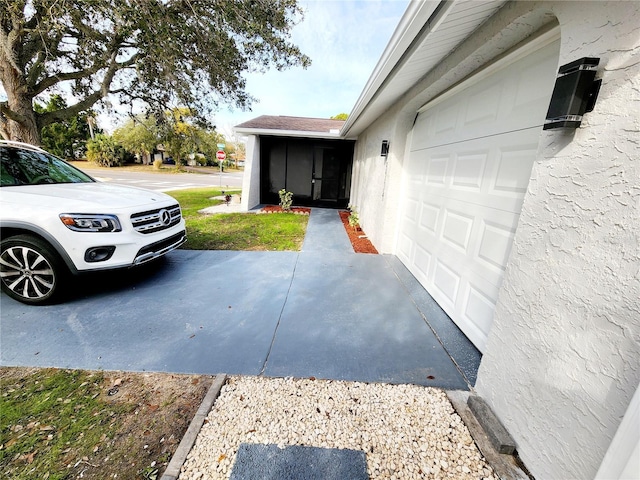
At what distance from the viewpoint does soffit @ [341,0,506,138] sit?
6.24 ft

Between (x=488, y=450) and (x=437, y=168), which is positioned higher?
(x=437, y=168)

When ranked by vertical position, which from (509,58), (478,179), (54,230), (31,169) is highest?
(509,58)

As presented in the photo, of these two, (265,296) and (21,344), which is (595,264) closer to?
(265,296)

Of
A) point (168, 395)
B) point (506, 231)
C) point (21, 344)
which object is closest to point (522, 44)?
point (506, 231)

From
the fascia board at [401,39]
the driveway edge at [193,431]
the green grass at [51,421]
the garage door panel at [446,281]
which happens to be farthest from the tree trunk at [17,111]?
the garage door panel at [446,281]

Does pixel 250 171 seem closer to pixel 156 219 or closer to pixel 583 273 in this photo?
pixel 156 219

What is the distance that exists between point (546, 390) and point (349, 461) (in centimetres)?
117

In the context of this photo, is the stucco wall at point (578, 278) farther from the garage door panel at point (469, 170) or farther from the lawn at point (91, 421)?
the lawn at point (91, 421)

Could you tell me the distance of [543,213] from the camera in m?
1.46

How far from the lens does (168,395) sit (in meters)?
1.92

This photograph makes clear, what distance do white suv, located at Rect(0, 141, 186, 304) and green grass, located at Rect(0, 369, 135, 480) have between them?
1.25 meters

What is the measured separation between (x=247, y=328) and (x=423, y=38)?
3.33 metres

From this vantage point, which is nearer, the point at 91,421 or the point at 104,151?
the point at 91,421

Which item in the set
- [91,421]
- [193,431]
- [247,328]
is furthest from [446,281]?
[91,421]
